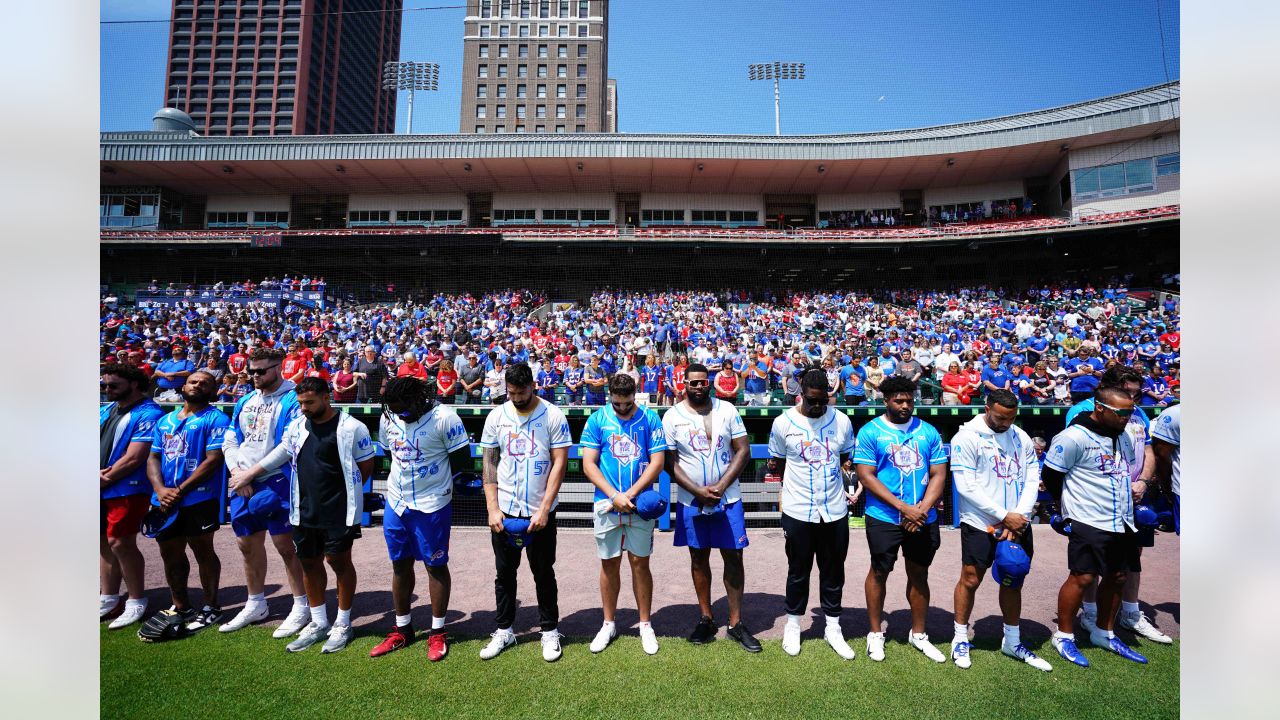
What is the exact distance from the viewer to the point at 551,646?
358 cm

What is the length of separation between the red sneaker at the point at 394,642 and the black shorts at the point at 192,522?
1641 mm

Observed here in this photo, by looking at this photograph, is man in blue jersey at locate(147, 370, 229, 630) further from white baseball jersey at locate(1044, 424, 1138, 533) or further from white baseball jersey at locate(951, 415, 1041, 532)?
white baseball jersey at locate(1044, 424, 1138, 533)

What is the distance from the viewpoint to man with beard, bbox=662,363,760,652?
380 centimetres

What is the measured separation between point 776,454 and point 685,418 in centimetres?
73

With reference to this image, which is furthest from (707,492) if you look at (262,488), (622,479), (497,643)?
(262,488)

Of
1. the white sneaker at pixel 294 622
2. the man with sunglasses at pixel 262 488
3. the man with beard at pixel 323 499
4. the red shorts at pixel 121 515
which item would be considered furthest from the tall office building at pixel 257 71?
the white sneaker at pixel 294 622

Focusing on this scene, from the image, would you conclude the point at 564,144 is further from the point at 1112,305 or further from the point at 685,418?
the point at 685,418

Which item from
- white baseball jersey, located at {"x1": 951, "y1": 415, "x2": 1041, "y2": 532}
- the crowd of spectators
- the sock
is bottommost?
the sock

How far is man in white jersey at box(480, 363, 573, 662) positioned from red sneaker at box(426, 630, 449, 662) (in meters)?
0.25

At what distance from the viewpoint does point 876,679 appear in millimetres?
3297

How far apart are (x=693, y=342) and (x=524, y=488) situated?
39.9ft

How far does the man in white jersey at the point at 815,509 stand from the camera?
3.72m

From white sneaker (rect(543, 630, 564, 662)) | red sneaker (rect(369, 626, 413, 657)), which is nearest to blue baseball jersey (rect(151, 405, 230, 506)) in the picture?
red sneaker (rect(369, 626, 413, 657))
